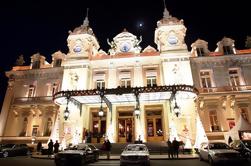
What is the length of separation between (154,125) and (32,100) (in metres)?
17.5

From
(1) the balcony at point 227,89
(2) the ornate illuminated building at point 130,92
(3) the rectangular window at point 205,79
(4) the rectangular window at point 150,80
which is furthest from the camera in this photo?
(4) the rectangular window at point 150,80

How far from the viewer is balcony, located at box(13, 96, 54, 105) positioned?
92.5 ft

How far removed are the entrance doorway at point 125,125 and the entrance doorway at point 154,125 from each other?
2.01m

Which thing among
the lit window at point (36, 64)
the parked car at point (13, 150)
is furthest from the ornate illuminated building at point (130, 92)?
the parked car at point (13, 150)

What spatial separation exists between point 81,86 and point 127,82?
6.24 m

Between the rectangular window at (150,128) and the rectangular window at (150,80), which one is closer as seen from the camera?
the rectangular window at (150,128)

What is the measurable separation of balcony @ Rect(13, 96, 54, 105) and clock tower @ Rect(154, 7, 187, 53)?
1721cm

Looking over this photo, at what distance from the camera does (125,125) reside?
25.8 m

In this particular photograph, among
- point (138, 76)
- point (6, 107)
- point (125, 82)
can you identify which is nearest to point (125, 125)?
point (125, 82)

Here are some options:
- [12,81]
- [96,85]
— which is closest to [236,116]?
[96,85]

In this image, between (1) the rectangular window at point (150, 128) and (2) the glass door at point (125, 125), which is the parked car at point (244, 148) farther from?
(2) the glass door at point (125, 125)

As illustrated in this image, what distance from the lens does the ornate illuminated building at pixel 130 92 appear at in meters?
23.8

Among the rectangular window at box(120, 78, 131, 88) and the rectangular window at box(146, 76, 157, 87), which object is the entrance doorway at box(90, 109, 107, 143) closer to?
the rectangular window at box(120, 78, 131, 88)

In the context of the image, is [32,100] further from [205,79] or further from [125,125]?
[205,79]
